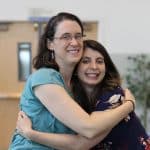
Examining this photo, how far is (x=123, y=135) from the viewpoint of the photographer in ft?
5.28

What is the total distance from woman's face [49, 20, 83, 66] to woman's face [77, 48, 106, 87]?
65mm

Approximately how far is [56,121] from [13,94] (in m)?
3.89

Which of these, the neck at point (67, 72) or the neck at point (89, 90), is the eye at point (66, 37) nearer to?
the neck at point (67, 72)

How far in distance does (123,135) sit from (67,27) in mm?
511

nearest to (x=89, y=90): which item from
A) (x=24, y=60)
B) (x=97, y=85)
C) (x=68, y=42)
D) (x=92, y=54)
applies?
(x=97, y=85)

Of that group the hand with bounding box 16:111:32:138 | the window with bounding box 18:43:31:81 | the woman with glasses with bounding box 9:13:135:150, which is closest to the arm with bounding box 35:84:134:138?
the woman with glasses with bounding box 9:13:135:150

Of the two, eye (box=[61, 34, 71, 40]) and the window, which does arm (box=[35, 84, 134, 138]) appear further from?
the window

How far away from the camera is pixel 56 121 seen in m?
1.59

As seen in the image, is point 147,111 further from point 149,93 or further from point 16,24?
point 16,24

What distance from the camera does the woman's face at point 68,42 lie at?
163 centimetres

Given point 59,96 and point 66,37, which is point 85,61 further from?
point 59,96

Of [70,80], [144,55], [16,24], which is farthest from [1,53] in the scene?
[70,80]

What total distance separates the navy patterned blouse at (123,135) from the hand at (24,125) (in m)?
0.29

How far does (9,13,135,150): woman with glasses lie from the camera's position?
1.52 metres
